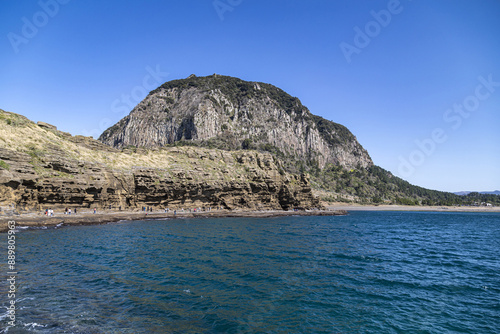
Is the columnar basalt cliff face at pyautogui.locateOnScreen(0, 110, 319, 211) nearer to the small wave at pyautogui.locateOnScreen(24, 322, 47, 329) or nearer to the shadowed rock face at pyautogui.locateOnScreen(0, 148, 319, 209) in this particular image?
the shadowed rock face at pyautogui.locateOnScreen(0, 148, 319, 209)

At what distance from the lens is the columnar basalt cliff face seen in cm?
4356

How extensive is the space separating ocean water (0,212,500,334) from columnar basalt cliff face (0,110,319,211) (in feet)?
79.8

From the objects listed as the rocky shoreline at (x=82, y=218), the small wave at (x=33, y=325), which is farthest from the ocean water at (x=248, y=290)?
the rocky shoreline at (x=82, y=218)

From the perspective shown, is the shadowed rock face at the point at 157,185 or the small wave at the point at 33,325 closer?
the small wave at the point at 33,325

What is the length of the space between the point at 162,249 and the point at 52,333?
15.5 metres

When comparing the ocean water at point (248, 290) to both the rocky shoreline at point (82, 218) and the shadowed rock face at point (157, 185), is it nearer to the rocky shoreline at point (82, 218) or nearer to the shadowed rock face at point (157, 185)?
the rocky shoreline at point (82, 218)

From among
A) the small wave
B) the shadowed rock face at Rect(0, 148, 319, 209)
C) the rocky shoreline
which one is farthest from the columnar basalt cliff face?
the small wave

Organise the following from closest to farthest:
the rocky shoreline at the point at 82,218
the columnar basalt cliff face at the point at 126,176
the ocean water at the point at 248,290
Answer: the ocean water at the point at 248,290, the rocky shoreline at the point at 82,218, the columnar basalt cliff face at the point at 126,176

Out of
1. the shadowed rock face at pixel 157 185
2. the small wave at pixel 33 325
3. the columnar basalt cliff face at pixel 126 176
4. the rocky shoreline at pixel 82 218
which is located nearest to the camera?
the small wave at pixel 33 325

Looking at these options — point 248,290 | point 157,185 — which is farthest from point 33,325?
point 157,185

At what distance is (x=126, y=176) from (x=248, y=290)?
2123 inches

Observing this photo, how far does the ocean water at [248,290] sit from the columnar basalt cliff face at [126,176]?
2432 cm

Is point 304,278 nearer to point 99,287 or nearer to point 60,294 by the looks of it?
point 99,287

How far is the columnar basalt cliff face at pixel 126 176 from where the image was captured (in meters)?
43.6
